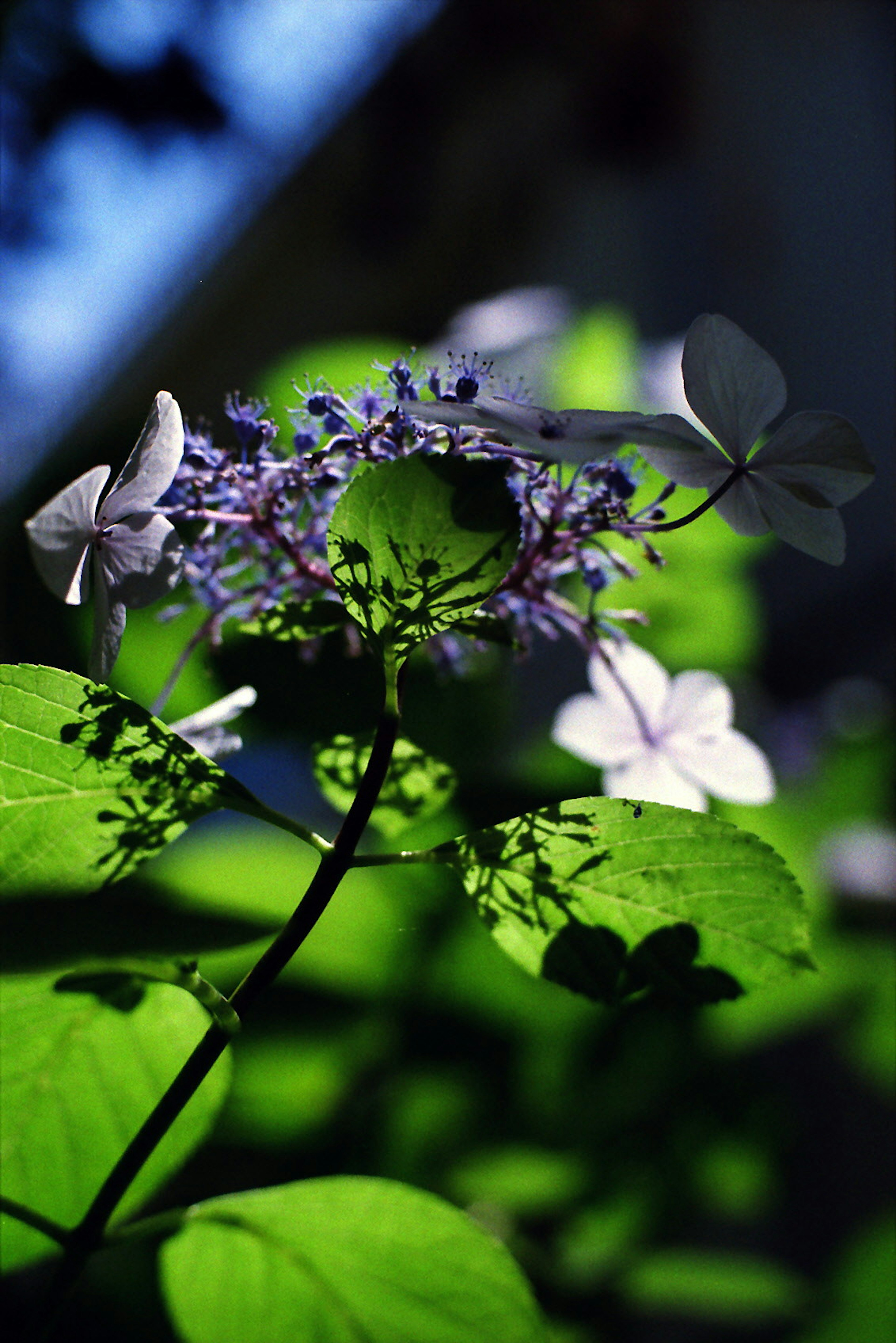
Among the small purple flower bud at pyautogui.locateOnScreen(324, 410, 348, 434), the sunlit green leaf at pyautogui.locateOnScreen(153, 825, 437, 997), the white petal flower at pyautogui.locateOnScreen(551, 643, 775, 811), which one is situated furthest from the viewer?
the sunlit green leaf at pyautogui.locateOnScreen(153, 825, 437, 997)

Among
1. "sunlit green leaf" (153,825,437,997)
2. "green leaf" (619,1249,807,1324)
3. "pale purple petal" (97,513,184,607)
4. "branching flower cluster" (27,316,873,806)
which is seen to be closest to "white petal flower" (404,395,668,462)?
"branching flower cluster" (27,316,873,806)

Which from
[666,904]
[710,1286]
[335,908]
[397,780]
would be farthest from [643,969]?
[710,1286]

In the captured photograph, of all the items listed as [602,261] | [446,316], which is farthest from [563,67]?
[446,316]

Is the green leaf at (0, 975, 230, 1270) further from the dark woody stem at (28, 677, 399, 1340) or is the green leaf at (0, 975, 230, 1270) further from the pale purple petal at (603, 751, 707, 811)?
the pale purple petal at (603, 751, 707, 811)

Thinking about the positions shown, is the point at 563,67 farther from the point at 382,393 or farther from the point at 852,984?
the point at 382,393

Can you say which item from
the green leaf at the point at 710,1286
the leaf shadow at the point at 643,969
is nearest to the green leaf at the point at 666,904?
the leaf shadow at the point at 643,969
